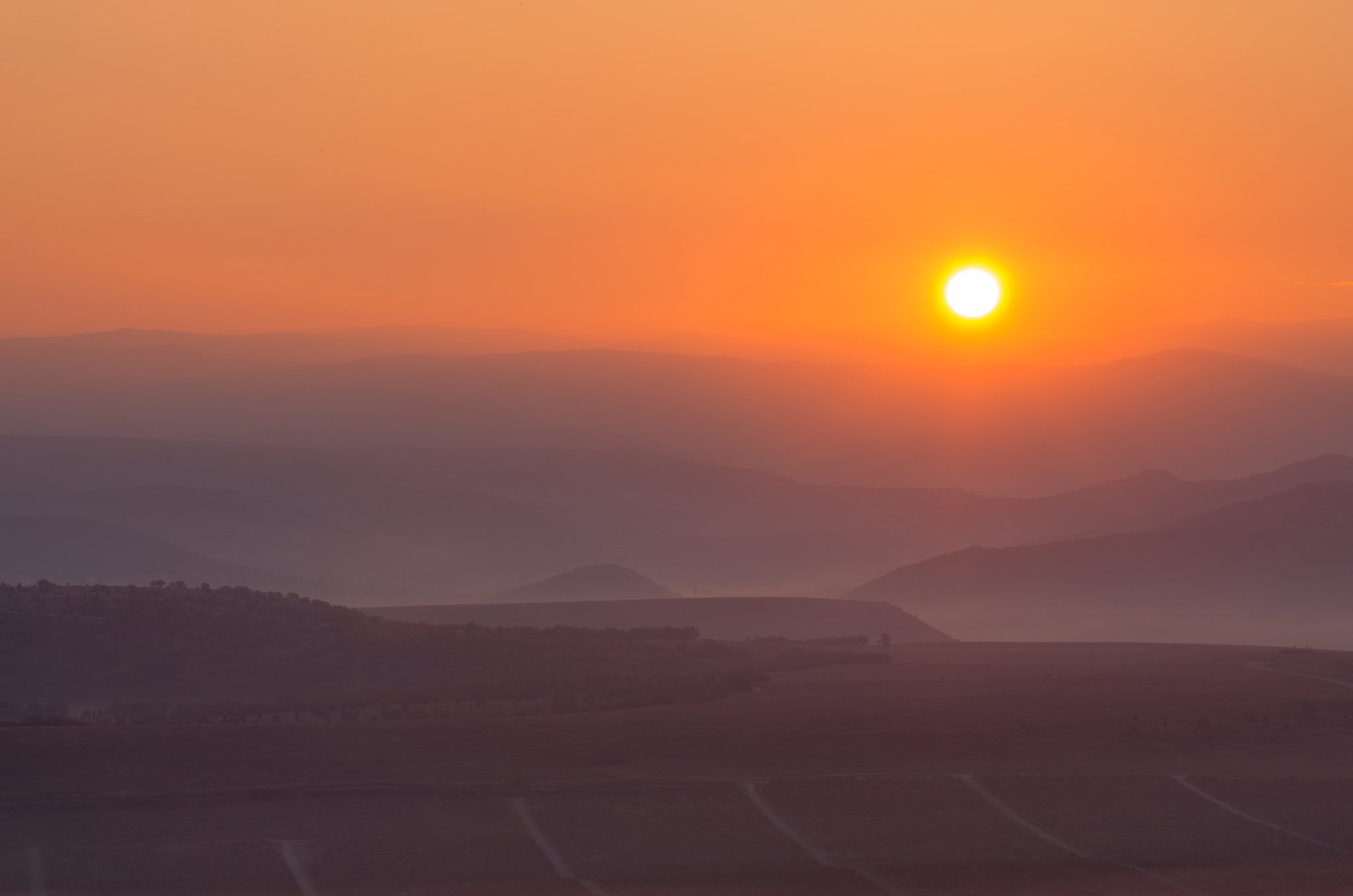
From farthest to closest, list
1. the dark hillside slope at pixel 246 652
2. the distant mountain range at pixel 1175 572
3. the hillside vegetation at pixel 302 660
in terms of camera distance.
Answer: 1. the distant mountain range at pixel 1175 572
2. the dark hillside slope at pixel 246 652
3. the hillside vegetation at pixel 302 660

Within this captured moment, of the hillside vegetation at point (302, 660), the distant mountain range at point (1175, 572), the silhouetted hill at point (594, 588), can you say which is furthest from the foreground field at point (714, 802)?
the silhouetted hill at point (594, 588)

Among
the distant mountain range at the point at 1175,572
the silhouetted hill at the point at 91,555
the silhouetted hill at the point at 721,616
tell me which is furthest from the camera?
the silhouetted hill at the point at 91,555

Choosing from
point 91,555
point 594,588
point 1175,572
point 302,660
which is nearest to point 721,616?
point 302,660

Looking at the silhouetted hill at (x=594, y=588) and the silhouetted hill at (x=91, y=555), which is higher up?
the silhouetted hill at (x=91, y=555)

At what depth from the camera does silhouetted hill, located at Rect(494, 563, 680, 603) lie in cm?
15538

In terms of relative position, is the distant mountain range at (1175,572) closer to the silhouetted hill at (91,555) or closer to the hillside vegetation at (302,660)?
the silhouetted hill at (91,555)

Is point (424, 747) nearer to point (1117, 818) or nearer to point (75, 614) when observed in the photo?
point (1117, 818)

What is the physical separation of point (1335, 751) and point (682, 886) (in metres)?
19.7

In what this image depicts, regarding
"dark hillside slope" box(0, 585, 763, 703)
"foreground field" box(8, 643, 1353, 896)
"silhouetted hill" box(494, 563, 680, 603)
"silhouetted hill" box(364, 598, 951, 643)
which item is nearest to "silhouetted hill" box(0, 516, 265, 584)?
"silhouetted hill" box(494, 563, 680, 603)

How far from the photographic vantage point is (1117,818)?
103 feet

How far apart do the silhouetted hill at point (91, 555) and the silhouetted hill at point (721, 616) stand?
89448mm

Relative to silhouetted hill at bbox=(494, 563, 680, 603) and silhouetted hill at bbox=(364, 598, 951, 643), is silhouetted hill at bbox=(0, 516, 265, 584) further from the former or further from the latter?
silhouetted hill at bbox=(364, 598, 951, 643)

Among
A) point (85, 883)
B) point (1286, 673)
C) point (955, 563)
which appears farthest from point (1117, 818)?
point (955, 563)

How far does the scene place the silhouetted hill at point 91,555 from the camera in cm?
18062
